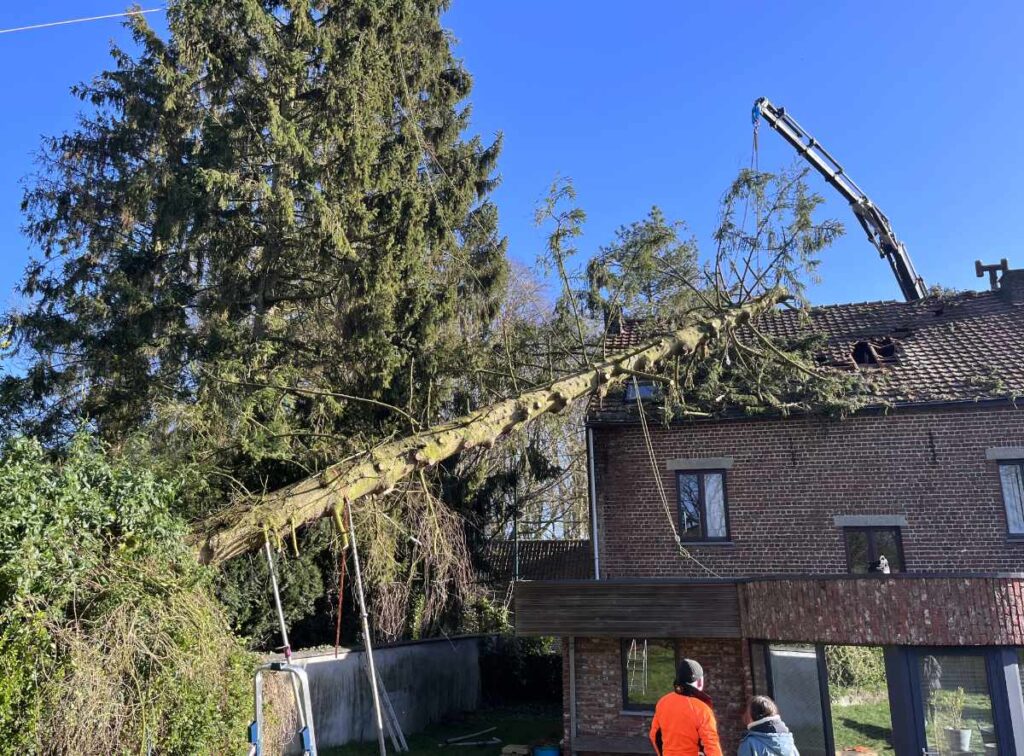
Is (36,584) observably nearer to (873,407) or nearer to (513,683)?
(873,407)

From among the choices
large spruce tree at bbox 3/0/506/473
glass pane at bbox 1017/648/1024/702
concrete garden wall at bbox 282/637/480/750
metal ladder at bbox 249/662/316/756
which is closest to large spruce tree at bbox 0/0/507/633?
large spruce tree at bbox 3/0/506/473

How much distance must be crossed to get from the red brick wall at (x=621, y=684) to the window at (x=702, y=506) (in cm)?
298

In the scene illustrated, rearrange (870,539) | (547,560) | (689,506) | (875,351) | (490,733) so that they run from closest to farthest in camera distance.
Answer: (870,539)
(689,506)
(490,733)
(875,351)
(547,560)

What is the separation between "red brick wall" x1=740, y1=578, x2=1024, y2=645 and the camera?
902cm

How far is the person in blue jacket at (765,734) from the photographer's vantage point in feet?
17.5

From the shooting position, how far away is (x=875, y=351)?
16.3 m

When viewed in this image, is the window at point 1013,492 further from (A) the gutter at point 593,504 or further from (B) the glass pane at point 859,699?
(A) the gutter at point 593,504

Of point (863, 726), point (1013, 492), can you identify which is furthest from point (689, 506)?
point (1013, 492)

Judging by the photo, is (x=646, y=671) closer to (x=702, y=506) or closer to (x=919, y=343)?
(x=702, y=506)

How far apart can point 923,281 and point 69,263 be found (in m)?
20.0

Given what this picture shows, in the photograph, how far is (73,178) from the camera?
50.4 ft

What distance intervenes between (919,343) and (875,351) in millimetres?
949

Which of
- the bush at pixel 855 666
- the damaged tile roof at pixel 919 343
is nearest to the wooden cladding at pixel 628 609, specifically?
the bush at pixel 855 666

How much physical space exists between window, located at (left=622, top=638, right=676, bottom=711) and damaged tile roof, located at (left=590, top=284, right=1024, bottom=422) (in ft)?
14.9
